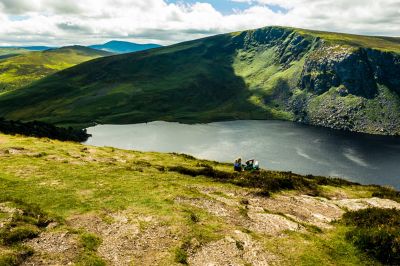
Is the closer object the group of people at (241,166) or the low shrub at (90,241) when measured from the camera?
the low shrub at (90,241)

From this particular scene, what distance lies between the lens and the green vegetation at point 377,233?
2569 cm

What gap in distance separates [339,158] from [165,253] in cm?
14373

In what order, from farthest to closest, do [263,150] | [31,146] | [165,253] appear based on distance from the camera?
1. [263,150]
2. [31,146]
3. [165,253]

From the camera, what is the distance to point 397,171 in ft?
452

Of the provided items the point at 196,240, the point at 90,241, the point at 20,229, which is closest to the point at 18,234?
the point at 20,229

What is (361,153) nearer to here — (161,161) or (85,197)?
(161,161)

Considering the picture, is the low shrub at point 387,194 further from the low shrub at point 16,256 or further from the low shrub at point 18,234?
the low shrub at point 16,256

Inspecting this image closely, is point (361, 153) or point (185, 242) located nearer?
point (185, 242)

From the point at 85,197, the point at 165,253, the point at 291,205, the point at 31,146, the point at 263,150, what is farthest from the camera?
the point at 263,150

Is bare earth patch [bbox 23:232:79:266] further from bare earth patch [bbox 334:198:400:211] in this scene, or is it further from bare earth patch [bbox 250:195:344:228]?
bare earth patch [bbox 334:198:400:211]

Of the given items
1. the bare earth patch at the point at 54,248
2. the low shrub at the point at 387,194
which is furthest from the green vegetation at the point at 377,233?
the bare earth patch at the point at 54,248

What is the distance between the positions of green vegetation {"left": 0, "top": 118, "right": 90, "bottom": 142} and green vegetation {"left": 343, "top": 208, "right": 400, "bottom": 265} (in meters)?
65.8

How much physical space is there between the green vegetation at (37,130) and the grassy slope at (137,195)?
113 feet

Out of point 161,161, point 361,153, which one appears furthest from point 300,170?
point 161,161
